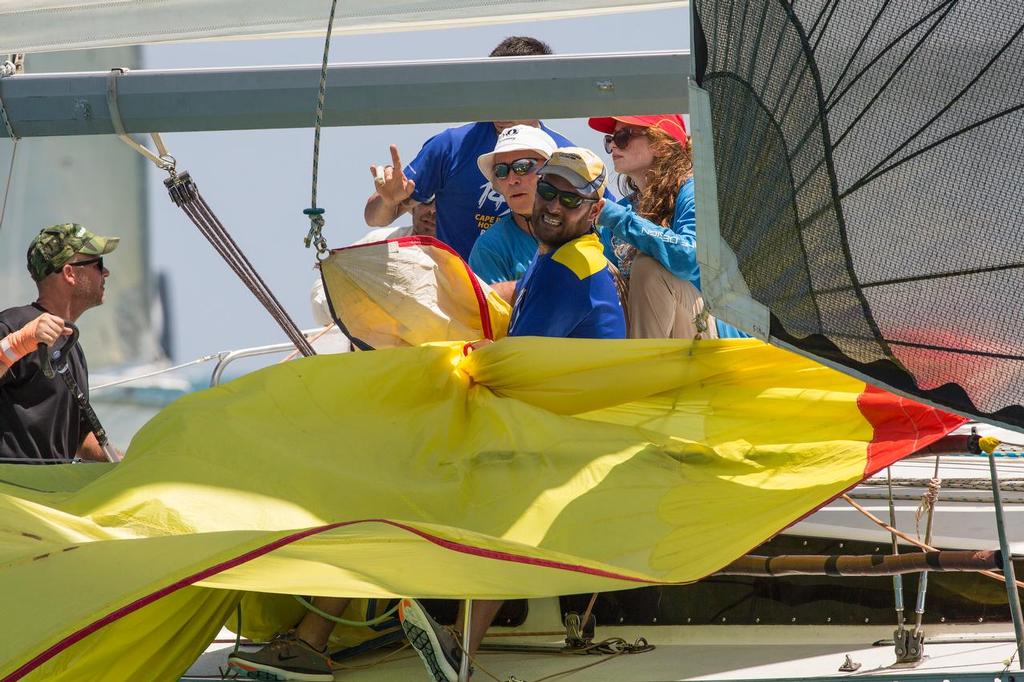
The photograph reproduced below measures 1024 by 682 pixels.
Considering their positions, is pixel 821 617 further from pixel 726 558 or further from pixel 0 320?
pixel 0 320

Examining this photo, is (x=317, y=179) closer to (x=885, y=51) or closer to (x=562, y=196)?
(x=562, y=196)

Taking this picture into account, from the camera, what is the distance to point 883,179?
7.68ft

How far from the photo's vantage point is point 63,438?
11.3 feet

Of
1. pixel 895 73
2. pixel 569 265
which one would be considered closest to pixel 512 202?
pixel 569 265

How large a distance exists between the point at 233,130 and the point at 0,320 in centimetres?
90

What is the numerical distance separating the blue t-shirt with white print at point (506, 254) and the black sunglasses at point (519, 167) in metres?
0.20

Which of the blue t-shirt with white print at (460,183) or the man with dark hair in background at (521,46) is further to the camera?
the blue t-shirt with white print at (460,183)

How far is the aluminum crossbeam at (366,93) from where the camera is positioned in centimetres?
276

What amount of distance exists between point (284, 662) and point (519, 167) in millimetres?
1387

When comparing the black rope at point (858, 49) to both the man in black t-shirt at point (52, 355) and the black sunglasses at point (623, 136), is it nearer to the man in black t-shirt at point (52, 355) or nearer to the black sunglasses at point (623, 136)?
the black sunglasses at point (623, 136)

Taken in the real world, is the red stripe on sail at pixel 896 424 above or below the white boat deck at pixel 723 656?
above

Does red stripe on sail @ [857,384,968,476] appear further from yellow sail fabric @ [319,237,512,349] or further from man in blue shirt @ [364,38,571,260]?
man in blue shirt @ [364,38,571,260]

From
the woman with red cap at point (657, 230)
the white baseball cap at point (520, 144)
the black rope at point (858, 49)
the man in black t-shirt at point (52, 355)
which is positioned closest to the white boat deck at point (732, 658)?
the woman with red cap at point (657, 230)

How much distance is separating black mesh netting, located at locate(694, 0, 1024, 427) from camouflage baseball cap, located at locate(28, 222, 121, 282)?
182cm
